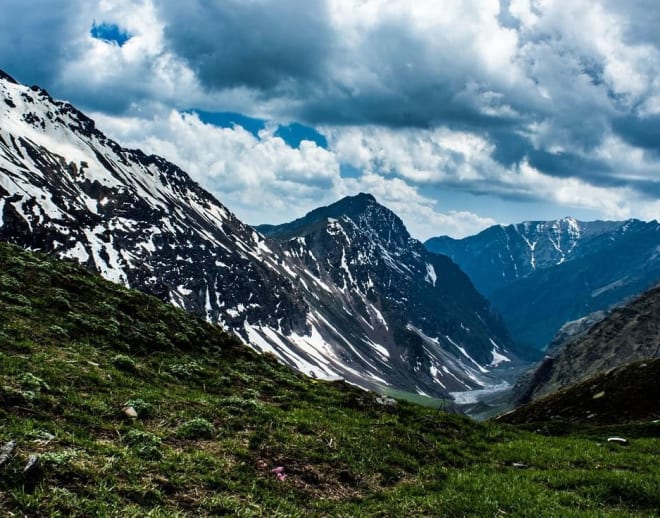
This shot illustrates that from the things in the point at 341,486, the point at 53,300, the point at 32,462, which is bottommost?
the point at 341,486

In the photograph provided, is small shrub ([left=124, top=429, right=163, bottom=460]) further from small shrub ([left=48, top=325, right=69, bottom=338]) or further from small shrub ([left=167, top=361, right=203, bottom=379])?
small shrub ([left=48, top=325, right=69, bottom=338])

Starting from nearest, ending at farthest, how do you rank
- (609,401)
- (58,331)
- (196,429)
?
(196,429), (58,331), (609,401)

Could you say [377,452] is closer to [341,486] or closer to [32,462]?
[341,486]

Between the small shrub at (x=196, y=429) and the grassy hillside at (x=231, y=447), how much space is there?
4 cm

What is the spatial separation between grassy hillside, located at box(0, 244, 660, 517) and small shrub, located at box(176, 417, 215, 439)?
1.8 inches

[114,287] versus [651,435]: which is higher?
[114,287]

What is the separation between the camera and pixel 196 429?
1568 cm

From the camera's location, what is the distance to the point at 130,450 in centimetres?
1286

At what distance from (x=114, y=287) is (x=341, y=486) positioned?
25.9 meters

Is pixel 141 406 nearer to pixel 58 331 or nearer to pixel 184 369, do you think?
pixel 184 369

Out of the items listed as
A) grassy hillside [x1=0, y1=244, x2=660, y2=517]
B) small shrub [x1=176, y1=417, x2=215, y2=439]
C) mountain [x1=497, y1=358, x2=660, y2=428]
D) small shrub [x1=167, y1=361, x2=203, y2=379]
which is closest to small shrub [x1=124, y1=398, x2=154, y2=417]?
grassy hillside [x1=0, y1=244, x2=660, y2=517]

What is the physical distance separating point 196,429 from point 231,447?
1408mm

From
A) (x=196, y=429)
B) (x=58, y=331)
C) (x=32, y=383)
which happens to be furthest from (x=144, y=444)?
(x=58, y=331)

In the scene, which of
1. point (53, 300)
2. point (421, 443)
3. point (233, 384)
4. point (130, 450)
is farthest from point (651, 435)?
point (53, 300)
